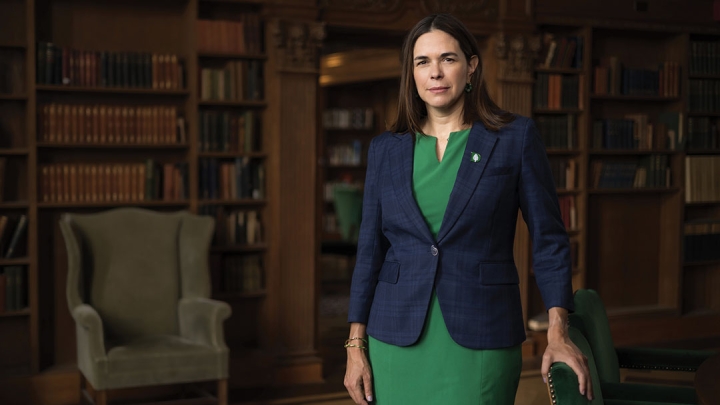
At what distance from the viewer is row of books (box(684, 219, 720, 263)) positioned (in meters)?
6.87

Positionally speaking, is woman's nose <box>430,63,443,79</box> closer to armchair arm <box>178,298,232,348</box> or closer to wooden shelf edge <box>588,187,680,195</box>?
armchair arm <box>178,298,232,348</box>

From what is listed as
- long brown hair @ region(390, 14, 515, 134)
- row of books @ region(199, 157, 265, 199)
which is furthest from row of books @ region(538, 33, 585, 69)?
long brown hair @ region(390, 14, 515, 134)

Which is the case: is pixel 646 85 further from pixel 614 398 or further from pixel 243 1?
pixel 614 398

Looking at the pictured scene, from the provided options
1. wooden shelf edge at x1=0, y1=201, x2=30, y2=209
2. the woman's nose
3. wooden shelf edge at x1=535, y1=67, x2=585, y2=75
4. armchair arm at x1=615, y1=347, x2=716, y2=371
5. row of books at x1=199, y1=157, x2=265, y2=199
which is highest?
wooden shelf edge at x1=535, y1=67, x2=585, y2=75

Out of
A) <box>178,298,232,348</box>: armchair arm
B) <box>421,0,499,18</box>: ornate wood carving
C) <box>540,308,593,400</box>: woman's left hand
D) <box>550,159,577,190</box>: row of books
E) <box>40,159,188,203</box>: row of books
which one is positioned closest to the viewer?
<box>540,308,593,400</box>: woman's left hand

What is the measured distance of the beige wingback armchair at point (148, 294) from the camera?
14.1 feet

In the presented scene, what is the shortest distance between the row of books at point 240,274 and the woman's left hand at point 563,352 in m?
3.77

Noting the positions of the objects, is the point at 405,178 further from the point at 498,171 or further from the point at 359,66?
the point at 359,66

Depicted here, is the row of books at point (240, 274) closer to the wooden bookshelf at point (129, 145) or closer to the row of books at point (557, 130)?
the wooden bookshelf at point (129, 145)

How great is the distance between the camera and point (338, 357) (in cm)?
601

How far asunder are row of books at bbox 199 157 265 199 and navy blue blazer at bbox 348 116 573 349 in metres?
3.50

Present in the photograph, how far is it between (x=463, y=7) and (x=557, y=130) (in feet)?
3.97

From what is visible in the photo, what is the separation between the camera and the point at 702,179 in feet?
22.5

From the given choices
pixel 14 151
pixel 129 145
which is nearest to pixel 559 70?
pixel 129 145
